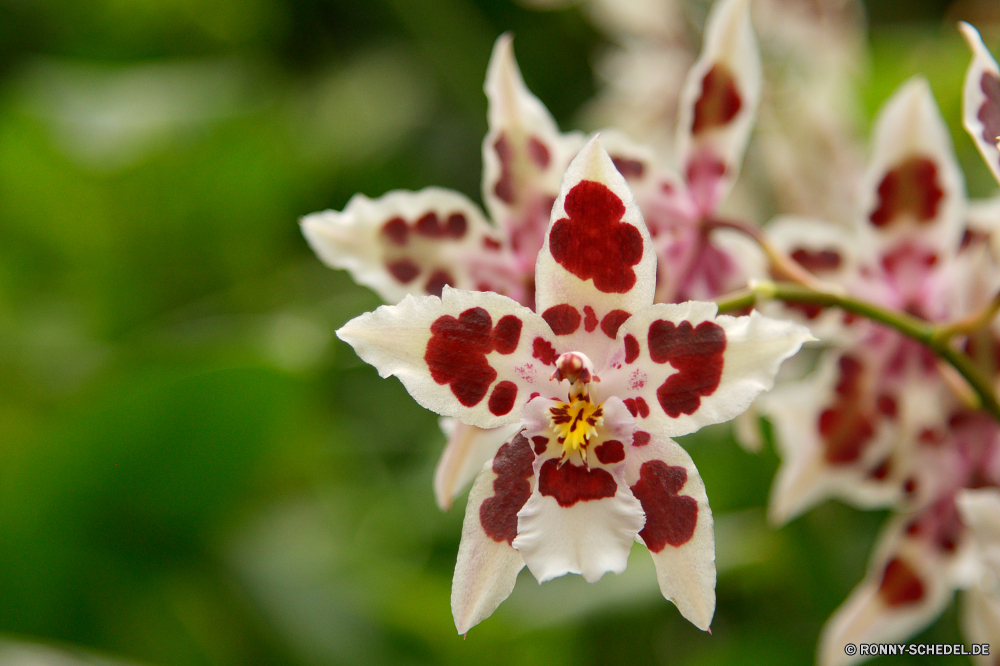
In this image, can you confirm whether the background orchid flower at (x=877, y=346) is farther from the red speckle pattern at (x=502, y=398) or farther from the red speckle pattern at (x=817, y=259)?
the red speckle pattern at (x=502, y=398)

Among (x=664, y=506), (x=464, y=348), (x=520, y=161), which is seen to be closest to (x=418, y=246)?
(x=520, y=161)

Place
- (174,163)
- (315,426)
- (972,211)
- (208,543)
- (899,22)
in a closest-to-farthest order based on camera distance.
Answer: (972,211), (208,543), (315,426), (174,163), (899,22)

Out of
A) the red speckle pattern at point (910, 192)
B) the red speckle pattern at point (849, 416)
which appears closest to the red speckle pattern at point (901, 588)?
the red speckle pattern at point (849, 416)

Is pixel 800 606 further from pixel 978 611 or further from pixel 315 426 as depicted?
pixel 315 426

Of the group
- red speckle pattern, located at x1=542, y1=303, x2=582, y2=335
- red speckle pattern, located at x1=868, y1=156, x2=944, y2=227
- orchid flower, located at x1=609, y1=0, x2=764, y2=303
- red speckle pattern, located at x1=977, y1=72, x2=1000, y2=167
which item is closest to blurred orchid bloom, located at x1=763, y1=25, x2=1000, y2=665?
red speckle pattern, located at x1=868, y1=156, x2=944, y2=227

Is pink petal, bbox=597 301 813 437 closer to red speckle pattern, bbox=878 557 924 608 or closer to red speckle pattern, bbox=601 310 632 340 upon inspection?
red speckle pattern, bbox=601 310 632 340

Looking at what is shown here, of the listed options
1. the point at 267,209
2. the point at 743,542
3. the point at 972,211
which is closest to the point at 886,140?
the point at 972,211
